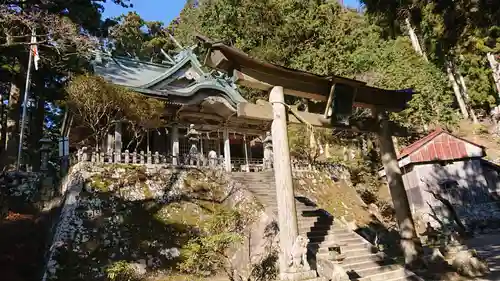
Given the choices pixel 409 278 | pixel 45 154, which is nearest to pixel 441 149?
pixel 409 278

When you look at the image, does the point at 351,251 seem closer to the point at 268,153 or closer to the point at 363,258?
the point at 363,258

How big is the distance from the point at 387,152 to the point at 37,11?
13360mm

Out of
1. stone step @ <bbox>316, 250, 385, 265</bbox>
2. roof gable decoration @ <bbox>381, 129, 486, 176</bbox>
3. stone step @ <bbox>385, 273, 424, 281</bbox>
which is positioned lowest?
stone step @ <bbox>385, 273, 424, 281</bbox>

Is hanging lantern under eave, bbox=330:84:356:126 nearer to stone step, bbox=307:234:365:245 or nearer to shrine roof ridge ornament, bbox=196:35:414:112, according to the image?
shrine roof ridge ornament, bbox=196:35:414:112

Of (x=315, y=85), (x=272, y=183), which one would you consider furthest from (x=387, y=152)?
(x=272, y=183)

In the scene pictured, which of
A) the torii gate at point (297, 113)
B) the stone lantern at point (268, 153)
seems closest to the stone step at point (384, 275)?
the torii gate at point (297, 113)

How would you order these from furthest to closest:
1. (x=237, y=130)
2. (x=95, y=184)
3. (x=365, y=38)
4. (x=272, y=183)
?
(x=365, y=38)
(x=237, y=130)
(x=272, y=183)
(x=95, y=184)

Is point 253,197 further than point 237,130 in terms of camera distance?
No

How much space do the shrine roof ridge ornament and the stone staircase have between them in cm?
370

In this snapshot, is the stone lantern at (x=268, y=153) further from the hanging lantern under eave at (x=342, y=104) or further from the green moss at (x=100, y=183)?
the hanging lantern under eave at (x=342, y=104)

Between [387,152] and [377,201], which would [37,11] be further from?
[377,201]

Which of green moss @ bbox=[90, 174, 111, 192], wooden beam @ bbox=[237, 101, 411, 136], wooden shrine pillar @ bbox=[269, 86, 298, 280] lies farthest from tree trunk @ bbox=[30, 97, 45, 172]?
wooden shrine pillar @ bbox=[269, 86, 298, 280]

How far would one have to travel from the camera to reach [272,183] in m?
15.6

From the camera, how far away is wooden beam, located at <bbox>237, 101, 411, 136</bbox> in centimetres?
642
